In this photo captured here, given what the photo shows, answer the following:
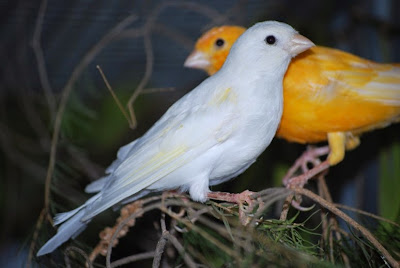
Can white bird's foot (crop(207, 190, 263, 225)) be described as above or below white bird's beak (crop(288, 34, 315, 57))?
below

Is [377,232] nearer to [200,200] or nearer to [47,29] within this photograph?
[200,200]

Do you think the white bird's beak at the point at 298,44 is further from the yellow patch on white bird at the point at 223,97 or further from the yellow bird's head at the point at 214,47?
the yellow bird's head at the point at 214,47

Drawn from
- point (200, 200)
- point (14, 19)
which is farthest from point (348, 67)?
point (14, 19)

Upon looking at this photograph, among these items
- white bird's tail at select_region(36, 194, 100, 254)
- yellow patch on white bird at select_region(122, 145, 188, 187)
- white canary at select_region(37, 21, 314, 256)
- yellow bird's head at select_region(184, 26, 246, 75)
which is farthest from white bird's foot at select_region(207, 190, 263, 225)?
yellow bird's head at select_region(184, 26, 246, 75)

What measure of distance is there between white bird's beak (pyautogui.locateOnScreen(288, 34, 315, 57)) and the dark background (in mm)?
833

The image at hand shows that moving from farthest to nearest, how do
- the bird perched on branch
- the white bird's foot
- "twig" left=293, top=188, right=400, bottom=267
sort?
the bird perched on branch, the white bird's foot, "twig" left=293, top=188, right=400, bottom=267

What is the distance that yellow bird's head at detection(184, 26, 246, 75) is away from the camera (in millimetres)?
1938

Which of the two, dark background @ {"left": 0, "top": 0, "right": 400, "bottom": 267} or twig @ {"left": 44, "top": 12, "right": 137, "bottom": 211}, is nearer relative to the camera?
twig @ {"left": 44, "top": 12, "right": 137, "bottom": 211}

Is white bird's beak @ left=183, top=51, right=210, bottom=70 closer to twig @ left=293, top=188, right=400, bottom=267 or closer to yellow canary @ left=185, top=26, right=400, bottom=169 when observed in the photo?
yellow canary @ left=185, top=26, right=400, bottom=169

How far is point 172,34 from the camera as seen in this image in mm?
2303

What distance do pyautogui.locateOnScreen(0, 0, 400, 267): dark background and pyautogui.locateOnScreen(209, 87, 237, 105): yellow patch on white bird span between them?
86cm

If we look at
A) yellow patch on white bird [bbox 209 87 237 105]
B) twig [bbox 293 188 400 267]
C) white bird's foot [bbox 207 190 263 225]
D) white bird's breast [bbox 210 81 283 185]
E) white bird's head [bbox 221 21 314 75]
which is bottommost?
white bird's foot [bbox 207 190 263 225]

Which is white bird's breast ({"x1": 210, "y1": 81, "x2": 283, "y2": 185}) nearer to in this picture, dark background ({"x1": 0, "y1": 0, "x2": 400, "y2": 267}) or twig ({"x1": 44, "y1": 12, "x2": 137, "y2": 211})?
twig ({"x1": 44, "y1": 12, "x2": 137, "y2": 211})

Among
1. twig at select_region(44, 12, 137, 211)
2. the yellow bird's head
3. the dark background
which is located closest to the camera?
twig at select_region(44, 12, 137, 211)
